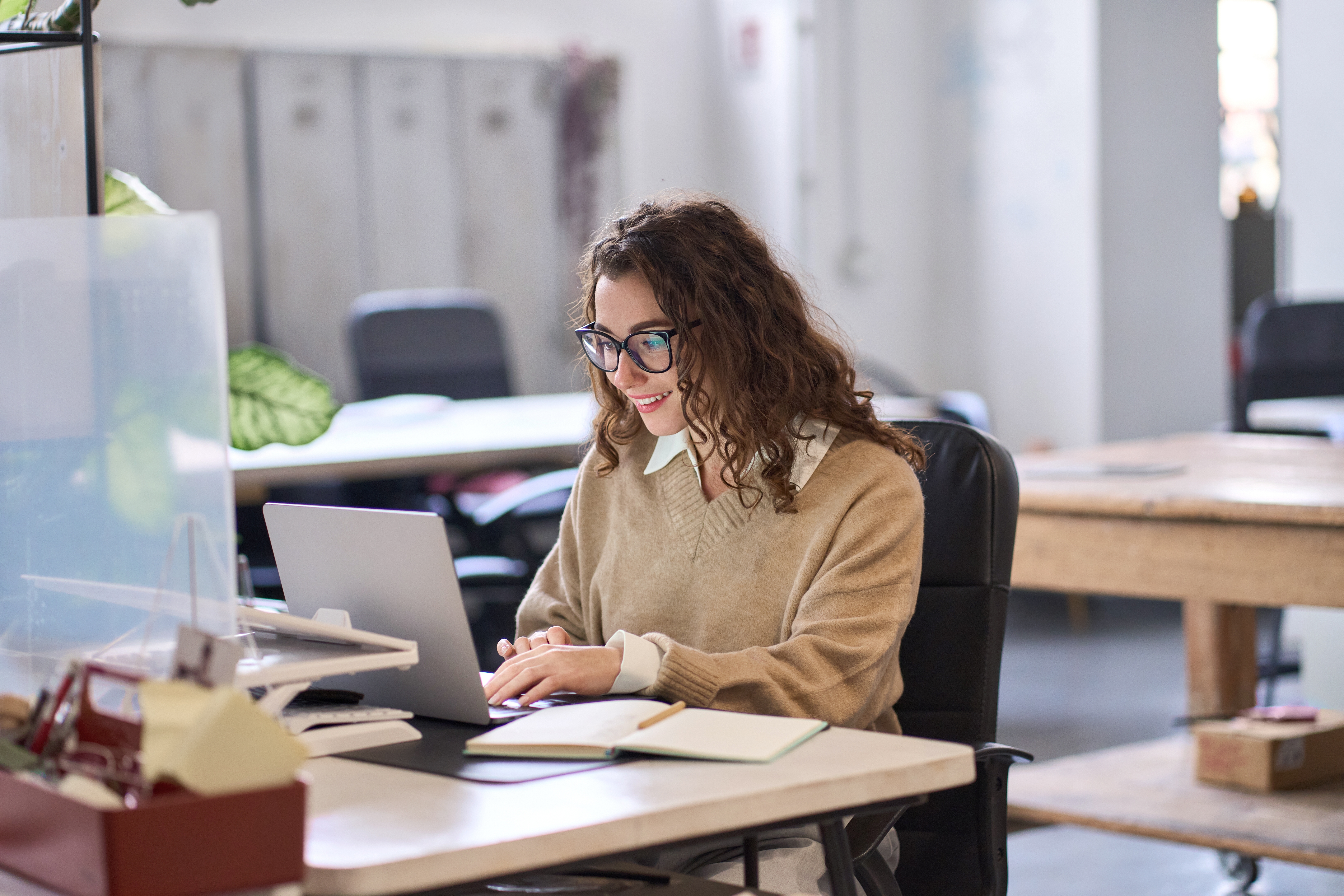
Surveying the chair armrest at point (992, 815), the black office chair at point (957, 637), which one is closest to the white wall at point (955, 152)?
the black office chair at point (957, 637)

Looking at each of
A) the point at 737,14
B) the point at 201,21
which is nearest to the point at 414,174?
the point at 201,21

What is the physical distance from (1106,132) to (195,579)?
5.09 metres

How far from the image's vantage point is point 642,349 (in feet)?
5.26

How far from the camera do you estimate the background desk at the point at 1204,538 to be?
7.61ft

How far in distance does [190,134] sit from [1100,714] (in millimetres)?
3855

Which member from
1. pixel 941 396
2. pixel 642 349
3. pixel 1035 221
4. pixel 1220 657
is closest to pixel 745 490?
pixel 642 349

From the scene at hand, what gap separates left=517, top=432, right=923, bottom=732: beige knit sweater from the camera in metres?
1.46

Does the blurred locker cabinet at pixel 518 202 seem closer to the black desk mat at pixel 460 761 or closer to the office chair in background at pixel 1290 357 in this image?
the office chair in background at pixel 1290 357

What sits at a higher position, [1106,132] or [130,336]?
[1106,132]

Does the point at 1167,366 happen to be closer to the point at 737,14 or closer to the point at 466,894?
the point at 737,14

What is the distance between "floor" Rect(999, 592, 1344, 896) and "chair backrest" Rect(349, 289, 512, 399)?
5.55ft

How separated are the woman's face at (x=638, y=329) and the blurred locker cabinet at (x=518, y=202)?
4.80 meters

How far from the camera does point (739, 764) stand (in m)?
1.14

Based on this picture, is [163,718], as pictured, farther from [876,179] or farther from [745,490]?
[876,179]
